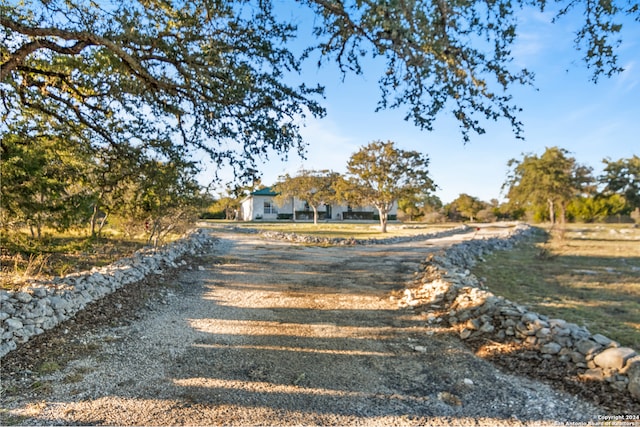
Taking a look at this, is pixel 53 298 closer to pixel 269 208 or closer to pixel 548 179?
pixel 548 179

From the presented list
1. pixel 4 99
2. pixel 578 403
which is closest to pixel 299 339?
pixel 578 403

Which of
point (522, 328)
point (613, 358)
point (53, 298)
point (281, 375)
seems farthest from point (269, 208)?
point (613, 358)

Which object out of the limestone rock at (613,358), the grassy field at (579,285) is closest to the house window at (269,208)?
the grassy field at (579,285)

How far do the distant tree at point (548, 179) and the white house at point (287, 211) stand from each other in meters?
16.5

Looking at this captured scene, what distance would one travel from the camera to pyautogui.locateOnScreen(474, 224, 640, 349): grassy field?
5.88 m

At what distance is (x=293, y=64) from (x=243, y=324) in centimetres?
425

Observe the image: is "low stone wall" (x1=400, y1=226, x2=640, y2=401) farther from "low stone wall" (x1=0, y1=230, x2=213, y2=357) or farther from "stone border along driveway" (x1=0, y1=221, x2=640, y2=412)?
"low stone wall" (x1=0, y1=230, x2=213, y2=357)

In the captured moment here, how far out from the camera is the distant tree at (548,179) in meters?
33.4

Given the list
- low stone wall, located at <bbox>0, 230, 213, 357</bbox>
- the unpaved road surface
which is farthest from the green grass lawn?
the unpaved road surface

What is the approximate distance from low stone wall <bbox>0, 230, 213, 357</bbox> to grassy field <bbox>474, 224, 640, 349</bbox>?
7455 millimetres

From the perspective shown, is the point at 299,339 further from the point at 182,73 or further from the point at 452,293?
the point at 182,73

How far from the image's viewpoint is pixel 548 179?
32.8 meters

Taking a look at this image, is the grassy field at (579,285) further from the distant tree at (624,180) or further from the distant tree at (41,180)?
A: the distant tree at (624,180)

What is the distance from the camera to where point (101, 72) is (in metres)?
6.63
